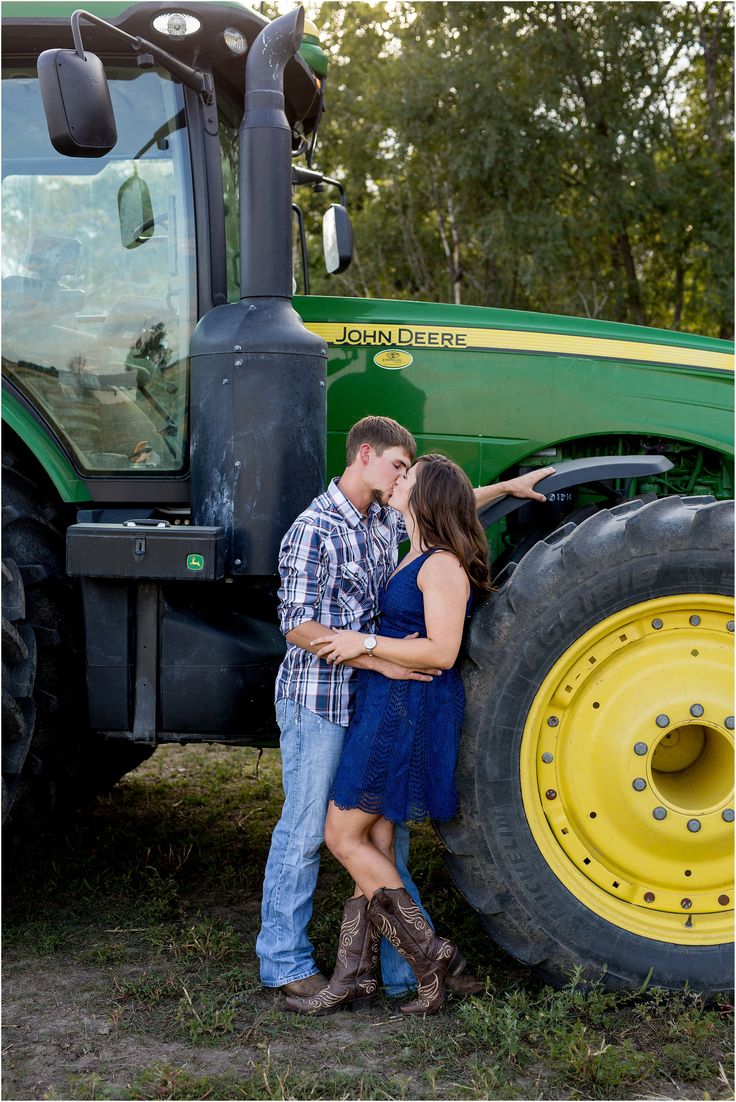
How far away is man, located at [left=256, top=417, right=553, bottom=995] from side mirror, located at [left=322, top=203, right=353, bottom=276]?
1.44 meters

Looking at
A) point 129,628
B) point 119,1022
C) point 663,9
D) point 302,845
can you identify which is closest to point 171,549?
point 129,628

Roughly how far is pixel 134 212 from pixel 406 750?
1.89 meters

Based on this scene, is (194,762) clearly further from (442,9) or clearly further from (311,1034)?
(442,9)

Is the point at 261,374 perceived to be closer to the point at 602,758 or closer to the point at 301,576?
the point at 301,576

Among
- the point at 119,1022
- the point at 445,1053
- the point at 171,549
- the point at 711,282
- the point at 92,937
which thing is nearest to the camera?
the point at 445,1053

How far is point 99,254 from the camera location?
11.2 ft

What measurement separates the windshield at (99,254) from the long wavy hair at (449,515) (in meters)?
0.90

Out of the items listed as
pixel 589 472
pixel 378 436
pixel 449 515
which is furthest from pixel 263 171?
pixel 589 472

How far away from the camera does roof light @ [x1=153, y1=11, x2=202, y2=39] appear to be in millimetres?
3279

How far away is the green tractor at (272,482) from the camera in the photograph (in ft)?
9.62

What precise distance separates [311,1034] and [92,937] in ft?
3.24

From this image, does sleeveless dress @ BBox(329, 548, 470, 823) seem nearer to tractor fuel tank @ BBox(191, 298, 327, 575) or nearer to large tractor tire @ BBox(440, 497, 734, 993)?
large tractor tire @ BBox(440, 497, 734, 993)

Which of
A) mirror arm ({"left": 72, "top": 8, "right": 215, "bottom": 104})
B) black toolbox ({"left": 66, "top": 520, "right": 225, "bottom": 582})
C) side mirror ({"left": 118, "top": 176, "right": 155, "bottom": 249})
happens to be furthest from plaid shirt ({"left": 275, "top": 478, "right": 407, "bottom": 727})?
mirror arm ({"left": 72, "top": 8, "right": 215, "bottom": 104})

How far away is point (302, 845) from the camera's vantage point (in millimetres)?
3084
